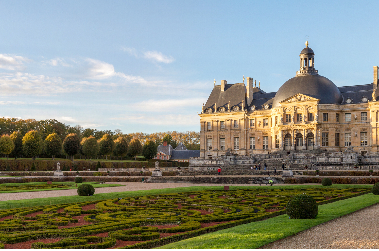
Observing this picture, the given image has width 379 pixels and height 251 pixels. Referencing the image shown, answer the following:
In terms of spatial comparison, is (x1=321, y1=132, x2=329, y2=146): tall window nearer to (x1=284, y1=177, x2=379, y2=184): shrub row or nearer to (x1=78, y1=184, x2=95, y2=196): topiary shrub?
(x1=284, y1=177, x2=379, y2=184): shrub row

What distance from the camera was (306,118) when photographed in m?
61.2

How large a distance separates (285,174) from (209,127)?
3658 cm

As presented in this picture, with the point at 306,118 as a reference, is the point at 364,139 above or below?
below

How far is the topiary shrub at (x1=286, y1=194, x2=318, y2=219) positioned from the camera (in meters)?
13.4

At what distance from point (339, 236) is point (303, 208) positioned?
2701mm

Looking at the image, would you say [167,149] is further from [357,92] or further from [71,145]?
[357,92]

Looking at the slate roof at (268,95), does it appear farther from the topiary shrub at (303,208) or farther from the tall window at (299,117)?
the topiary shrub at (303,208)

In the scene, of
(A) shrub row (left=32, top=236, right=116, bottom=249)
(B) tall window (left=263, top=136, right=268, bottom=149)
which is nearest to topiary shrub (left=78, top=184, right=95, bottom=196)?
(A) shrub row (left=32, top=236, right=116, bottom=249)

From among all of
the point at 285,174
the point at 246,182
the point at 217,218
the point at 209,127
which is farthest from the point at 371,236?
the point at 209,127

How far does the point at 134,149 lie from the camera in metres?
85.4

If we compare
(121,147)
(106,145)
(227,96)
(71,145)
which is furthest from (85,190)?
(121,147)

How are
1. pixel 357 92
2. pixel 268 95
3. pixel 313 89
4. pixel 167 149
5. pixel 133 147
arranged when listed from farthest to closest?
1. pixel 167 149
2. pixel 133 147
3. pixel 268 95
4. pixel 357 92
5. pixel 313 89

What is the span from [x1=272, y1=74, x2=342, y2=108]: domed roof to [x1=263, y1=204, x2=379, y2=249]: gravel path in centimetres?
4999

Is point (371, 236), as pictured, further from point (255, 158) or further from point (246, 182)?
point (255, 158)
